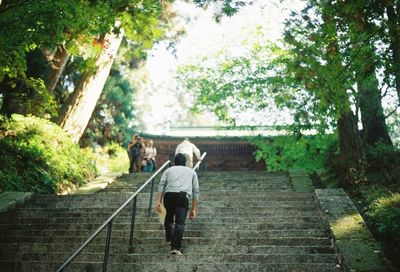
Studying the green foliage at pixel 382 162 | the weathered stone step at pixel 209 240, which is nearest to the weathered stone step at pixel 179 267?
the weathered stone step at pixel 209 240

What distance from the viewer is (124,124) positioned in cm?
2183

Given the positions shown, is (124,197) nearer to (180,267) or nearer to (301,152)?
(180,267)

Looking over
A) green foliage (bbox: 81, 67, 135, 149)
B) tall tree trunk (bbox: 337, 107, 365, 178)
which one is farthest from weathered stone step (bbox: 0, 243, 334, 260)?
green foliage (bbox: 81, 67, 135, 149)

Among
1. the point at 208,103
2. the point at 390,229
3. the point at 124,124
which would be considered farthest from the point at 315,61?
the point at 124,124

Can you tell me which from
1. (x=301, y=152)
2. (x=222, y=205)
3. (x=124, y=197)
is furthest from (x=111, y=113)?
(x=222, y=205)

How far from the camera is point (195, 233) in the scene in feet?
20.5

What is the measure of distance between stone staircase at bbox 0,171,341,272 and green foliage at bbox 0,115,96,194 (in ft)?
4.18

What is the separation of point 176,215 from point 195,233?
956 mm

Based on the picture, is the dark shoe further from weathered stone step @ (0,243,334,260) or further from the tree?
the tree

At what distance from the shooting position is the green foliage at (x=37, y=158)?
932 centimetres

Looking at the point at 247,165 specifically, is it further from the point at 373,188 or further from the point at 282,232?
the point at 282,232

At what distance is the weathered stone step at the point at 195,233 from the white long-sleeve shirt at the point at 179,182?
0.79 m

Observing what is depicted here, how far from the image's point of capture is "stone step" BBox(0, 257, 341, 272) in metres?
4.68

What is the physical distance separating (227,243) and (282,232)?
35.8 inches
